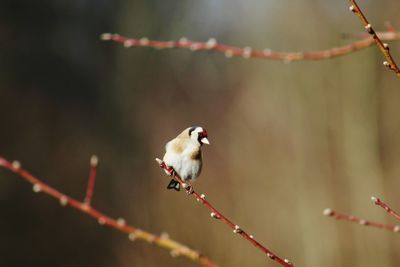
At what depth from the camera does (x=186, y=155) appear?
0.72 meters

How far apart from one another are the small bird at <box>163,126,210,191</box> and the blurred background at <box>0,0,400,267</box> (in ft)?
16.5

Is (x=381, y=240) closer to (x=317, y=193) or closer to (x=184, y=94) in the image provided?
(x=317, y=193)

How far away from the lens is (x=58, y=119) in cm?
734

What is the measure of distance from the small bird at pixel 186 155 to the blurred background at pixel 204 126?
5.03m

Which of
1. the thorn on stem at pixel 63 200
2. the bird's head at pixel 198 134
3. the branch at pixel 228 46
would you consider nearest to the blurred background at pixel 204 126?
the branch at pixel 228 46

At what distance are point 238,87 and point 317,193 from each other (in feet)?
6.28

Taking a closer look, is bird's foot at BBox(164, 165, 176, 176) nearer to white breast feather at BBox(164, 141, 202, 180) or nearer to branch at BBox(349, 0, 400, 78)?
white breast feather at BBox(164, 141, 202, 180)

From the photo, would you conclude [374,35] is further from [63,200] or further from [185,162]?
[63,200]

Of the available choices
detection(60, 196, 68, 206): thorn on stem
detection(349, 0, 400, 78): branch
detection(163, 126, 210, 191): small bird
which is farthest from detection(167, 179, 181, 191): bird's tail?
detection(349, 0, 400, 78): branch

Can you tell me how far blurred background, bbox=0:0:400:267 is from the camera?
6199 millimetres

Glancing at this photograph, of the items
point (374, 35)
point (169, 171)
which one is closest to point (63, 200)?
point (169, 171)

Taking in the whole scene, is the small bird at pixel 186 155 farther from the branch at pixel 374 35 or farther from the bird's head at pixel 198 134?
the branch at pixel 374 35

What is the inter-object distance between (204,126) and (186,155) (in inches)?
258

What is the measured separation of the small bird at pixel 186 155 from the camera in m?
0.69
